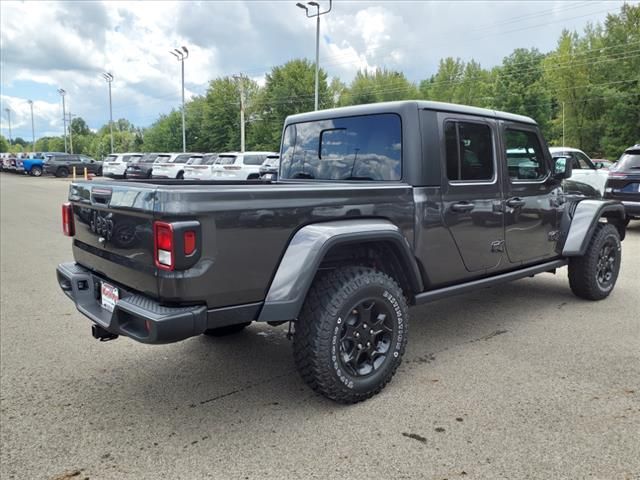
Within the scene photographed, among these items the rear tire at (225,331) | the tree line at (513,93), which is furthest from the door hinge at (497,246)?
the tree line at (513,93)

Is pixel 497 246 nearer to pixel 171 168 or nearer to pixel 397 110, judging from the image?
pixel 397 110

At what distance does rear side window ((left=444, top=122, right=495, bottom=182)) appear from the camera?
3844 millimetres

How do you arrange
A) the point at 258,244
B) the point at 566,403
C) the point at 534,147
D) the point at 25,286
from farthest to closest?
the point at 25,286 → the point at 534,147 → the point at 566,403 → the point at 258,244

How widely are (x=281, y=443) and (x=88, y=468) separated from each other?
3.17 feet

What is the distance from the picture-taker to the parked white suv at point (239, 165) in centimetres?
2103

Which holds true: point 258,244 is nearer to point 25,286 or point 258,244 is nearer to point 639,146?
point 25,286

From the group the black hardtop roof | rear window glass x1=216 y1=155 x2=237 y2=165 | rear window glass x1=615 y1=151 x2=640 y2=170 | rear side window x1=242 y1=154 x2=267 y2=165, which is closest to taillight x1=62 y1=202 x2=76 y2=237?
the black hardtop roof

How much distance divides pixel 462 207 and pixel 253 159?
716 inches

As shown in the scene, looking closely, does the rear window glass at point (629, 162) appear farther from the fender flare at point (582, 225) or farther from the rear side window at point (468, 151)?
Result: the rear side window at point (468, 151)

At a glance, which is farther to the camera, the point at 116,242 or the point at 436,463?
the point at 116,242

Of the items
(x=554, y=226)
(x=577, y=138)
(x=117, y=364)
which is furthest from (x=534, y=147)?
(x=577, y=138)

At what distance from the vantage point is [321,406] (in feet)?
10.6

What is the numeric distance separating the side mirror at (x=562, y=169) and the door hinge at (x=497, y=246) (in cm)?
111

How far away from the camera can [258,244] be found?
2.78m
